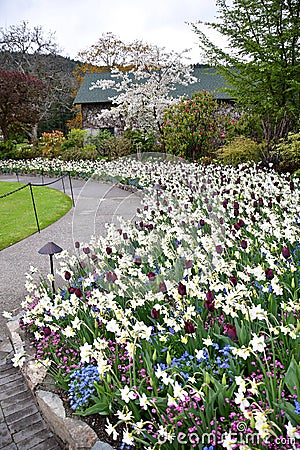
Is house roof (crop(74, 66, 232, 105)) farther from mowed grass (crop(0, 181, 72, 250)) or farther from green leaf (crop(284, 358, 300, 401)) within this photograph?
green leaf (crop(284, 358, 300, 401))

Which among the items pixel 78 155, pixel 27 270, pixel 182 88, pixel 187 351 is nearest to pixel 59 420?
pixel 187 351

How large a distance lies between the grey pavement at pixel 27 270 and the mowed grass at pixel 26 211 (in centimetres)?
29

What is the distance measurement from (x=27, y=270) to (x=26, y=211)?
4468 mm

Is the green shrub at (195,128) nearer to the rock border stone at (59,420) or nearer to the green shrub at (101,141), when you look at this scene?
the green shrub at (101,141)

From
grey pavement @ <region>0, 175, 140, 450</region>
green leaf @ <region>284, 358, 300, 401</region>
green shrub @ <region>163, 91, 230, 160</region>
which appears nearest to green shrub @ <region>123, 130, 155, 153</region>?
green shrub @ <region>163, 91, 230, 160</region>

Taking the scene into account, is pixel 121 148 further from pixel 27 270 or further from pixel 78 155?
pixel 27 270

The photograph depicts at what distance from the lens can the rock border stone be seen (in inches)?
76.5

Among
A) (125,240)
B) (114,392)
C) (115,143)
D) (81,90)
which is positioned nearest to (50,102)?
(81,90)

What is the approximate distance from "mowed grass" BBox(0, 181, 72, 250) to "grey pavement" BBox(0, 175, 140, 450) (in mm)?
292

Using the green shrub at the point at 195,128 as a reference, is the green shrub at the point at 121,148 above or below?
below

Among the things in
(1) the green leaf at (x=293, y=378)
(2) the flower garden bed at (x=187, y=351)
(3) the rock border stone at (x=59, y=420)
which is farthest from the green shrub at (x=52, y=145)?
(1) the green leaf at (x=293, y=378)

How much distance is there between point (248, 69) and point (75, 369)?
930 cm

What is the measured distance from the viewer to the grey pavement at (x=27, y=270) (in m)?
2.32

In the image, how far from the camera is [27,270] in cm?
498
